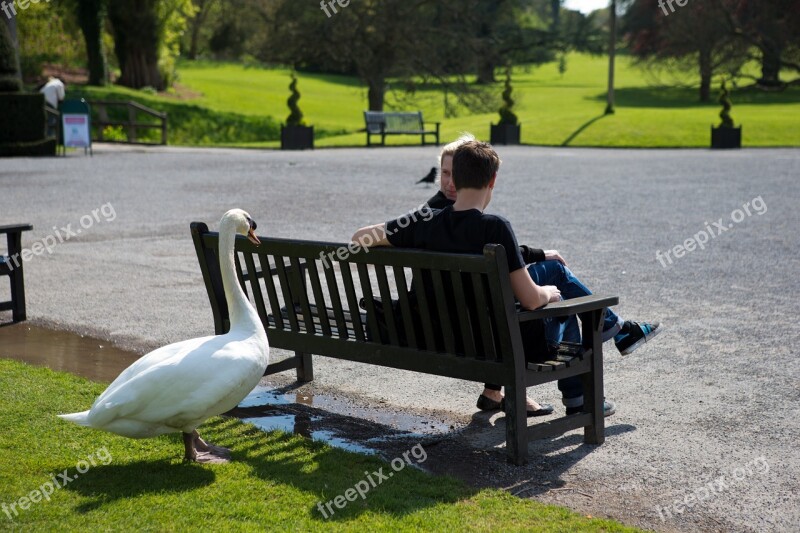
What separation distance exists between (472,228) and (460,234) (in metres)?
0.09

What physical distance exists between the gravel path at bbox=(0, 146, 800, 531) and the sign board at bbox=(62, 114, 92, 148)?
2.21 meters

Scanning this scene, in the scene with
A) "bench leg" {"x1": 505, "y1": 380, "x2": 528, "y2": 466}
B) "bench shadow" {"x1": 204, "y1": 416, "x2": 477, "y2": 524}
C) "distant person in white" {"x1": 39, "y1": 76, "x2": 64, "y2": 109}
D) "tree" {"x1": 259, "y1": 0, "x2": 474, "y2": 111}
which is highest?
"tree" {"x1": 259, "y1": 0, "x2": 474, "y2": 111}

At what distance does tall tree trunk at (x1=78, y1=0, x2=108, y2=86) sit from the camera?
4219 cm

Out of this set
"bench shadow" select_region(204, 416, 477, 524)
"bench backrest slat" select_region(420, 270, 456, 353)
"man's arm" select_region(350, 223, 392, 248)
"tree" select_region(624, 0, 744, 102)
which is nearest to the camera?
"bench shadow" select_region(204, 416, 477, 524)

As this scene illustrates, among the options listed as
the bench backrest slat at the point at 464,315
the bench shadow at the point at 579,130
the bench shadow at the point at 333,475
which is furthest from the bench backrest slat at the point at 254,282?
the bench shadow at the point at 579,130

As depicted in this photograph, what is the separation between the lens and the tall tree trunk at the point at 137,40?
44.2 meters

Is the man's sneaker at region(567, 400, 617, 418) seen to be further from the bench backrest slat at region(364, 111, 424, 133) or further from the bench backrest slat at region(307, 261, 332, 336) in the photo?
the bench backrest slat at region(364, 111, 424, 133)

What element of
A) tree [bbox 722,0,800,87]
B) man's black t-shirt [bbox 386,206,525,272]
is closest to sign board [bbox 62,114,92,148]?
man's black t-shirt [bbox 386,206,525,272]

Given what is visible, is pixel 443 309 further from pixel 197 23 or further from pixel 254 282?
pixel 197 23

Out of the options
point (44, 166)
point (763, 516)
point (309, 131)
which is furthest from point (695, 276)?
point (309, 131)

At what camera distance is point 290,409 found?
250 inches

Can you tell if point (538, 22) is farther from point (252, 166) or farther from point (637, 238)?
point (637, 238)

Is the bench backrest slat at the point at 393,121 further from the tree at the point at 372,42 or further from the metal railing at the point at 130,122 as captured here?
the tree at the point at 372,42

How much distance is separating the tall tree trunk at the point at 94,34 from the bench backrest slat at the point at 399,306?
38.9 metres
